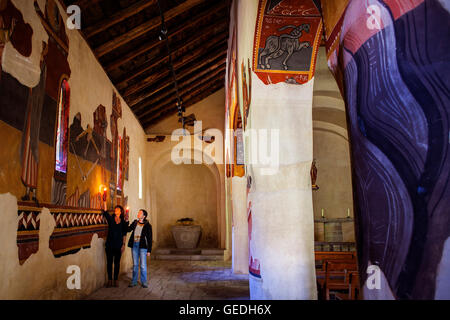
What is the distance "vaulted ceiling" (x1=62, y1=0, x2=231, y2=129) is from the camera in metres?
6.20

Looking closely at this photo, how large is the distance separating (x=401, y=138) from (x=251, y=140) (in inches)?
133

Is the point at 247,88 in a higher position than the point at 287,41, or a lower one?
lower

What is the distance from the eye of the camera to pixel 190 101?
42.2ft

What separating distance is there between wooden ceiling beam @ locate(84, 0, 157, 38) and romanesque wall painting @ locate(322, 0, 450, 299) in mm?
5273

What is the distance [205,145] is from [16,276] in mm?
9479

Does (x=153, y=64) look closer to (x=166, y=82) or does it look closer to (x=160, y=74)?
(x=160, y=74)

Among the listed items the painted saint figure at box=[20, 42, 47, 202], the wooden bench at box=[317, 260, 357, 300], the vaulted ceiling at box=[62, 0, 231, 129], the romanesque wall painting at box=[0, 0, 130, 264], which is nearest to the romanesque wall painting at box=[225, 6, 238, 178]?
the vaulted ceiling at box=[62, 0, 231, 129]

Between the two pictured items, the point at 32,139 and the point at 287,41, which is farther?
the point at 287,41

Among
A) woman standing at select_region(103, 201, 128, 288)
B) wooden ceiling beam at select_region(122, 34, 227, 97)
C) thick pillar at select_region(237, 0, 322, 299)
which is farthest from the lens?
wooden ceiling beam at select_region(122, 34, 227, 97)

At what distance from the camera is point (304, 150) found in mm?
4477

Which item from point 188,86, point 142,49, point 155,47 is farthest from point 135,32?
point 188,86

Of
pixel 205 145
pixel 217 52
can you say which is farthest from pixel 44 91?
A: pixel 205 145

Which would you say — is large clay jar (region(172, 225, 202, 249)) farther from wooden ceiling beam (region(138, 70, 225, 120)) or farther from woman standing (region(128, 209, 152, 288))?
woman standing (region(128, 209, 152, 288))
